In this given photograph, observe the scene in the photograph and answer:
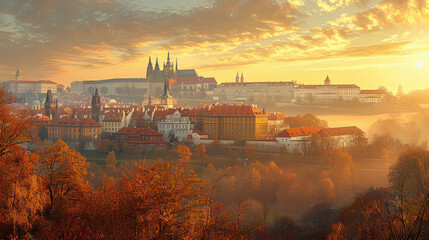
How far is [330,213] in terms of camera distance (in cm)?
2650

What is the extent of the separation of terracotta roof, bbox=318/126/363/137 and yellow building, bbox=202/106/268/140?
310 inches

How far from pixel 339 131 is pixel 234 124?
1291 cm

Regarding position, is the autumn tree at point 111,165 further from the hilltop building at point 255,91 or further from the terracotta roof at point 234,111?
the hilltop building at point 255,91

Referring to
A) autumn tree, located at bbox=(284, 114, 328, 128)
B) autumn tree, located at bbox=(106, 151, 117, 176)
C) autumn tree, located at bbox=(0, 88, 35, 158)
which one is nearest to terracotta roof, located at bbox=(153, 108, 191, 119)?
autumn tree, located at bbox=(284, 114, 328, 128)

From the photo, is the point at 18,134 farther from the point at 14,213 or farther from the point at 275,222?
the point at 275,222

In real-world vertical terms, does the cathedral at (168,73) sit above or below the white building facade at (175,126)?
above

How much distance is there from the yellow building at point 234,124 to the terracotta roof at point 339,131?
788 cm

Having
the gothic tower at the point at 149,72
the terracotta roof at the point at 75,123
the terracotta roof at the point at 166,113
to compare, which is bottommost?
the terracotta roof at the point at 75,123

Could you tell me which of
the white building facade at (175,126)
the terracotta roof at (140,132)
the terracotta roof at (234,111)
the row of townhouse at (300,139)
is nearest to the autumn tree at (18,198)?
the row of townhouse at (300,139)

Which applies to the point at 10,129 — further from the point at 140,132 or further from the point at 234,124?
the point at 234,124

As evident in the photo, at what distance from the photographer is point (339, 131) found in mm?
48719

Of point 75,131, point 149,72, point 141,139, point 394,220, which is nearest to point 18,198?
point 394,220

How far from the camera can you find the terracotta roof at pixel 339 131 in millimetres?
46656

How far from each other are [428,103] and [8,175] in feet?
194
